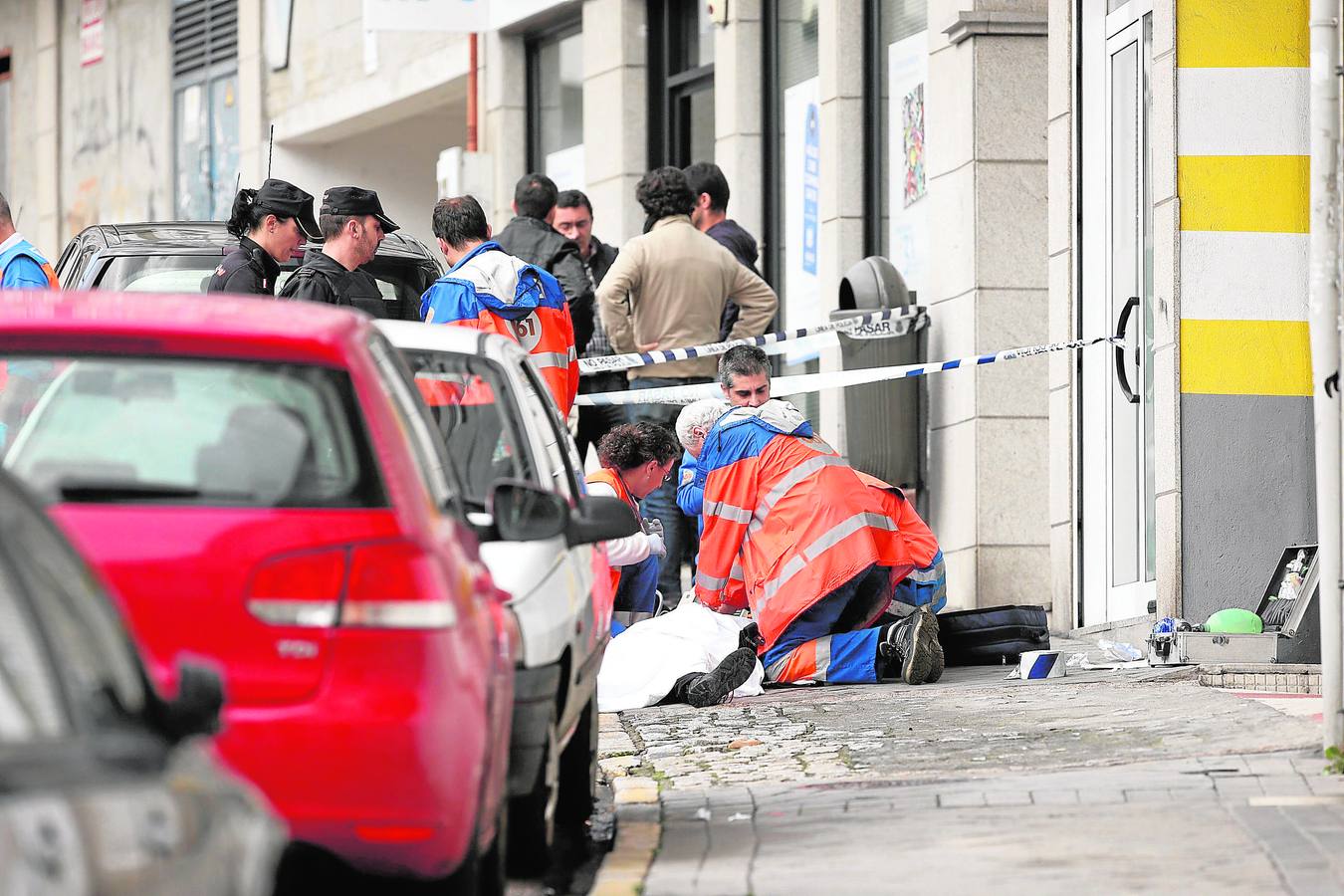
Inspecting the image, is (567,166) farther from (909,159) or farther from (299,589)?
(299,589)

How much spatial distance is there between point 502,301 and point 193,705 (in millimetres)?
7222

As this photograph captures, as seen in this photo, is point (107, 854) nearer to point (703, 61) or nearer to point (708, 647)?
point (708, 647)

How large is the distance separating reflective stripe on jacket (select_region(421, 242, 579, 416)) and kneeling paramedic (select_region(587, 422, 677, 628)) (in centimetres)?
29

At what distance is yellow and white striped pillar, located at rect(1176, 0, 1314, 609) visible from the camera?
38.0ft

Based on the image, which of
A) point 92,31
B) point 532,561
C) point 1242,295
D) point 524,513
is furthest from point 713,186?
point 92,31

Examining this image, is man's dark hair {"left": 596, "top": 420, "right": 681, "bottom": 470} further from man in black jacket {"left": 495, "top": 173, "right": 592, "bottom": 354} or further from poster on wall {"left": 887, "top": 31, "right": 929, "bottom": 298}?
poster on wall {"left": 887, "top": 31, "right": 929, "bottom": 298}

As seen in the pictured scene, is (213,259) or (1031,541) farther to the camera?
(1031,541)

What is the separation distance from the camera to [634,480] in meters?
11.1

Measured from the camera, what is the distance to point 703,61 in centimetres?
1875

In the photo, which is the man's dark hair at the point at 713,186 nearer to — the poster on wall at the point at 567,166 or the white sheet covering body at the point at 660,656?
the white sheet covering body at the point at 660,656

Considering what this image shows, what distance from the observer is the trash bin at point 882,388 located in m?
14.6

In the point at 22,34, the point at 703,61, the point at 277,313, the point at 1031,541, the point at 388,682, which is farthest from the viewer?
the point at 22,34

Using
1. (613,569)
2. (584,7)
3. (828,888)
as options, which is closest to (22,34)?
(584,7)

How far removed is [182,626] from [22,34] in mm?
29318
